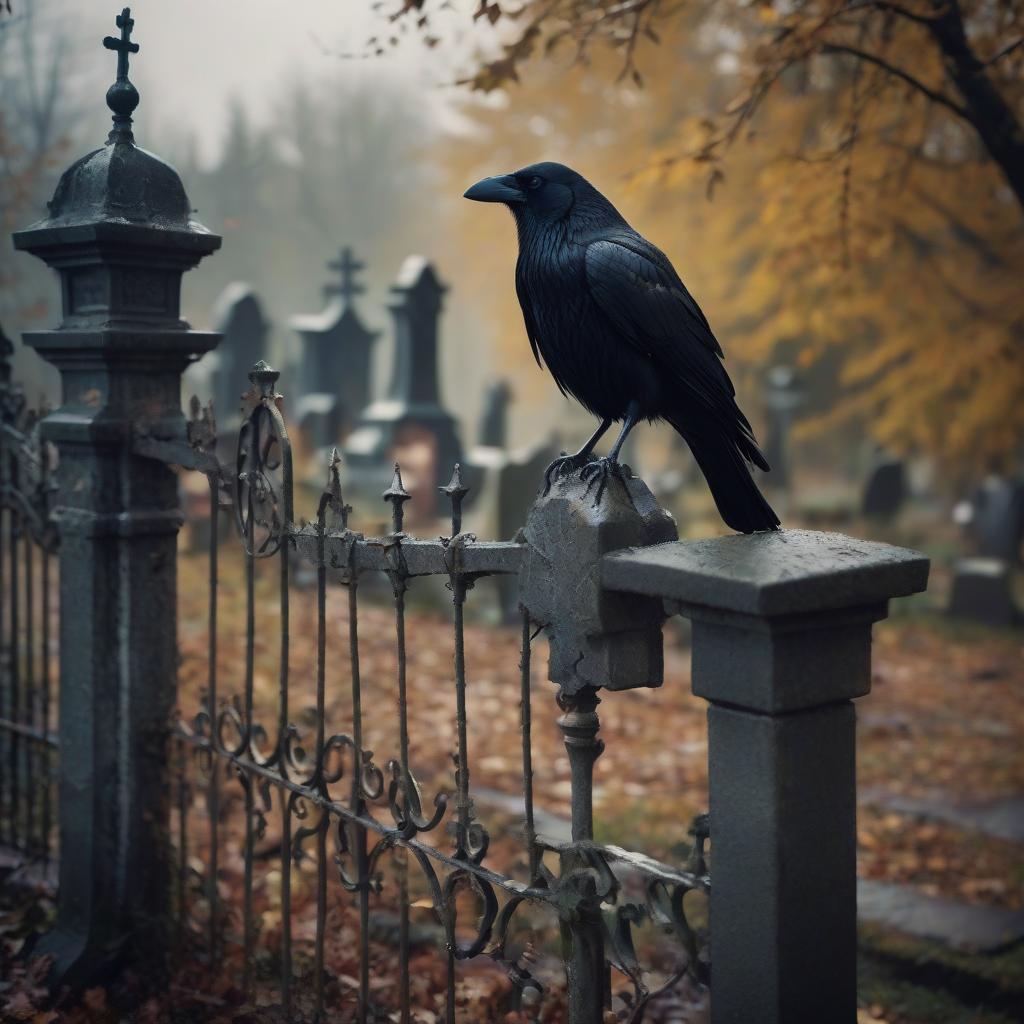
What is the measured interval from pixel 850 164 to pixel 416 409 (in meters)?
8.76

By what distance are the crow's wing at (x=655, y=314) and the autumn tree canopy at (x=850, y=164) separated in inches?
63.1

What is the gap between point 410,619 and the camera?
377 inches

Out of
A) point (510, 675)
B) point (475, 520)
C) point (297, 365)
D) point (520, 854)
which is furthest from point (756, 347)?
point (297, 365)

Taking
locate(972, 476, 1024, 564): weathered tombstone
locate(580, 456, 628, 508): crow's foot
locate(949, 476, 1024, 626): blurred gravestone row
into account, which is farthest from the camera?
locate(972, 476, 1024, 564): weathered tombstone

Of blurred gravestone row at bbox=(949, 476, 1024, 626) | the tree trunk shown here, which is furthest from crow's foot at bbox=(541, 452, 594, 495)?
blurred gravestone row at bbox=(949, 476, 1024, 626)

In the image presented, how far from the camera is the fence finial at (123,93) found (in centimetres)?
331

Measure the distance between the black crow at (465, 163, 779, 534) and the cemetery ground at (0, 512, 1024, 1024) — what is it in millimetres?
708

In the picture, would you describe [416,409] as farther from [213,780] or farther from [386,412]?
[213,780]

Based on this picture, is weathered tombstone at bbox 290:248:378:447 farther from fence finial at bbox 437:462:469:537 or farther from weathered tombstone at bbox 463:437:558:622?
fence finial at bbox 437:462:469:537

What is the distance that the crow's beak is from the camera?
8.35 feet

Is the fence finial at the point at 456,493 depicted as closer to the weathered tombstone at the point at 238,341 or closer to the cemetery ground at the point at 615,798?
the cemetery ground at the point at 615,798

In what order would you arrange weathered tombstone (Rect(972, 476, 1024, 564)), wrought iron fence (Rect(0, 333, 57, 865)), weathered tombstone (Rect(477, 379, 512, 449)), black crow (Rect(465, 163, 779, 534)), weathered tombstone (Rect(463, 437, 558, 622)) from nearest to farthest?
black crow (Rect(465, 163, 779, 534)) → wrought iron fence (Rect(0, 333, 57, 865)) → weathered tombstone (Rect(463, 437, 558, 622)) → weathered tombstone (Rect(972, 476, 1024, 564)) → weathered tombstone (Rect(477, 379, 512, 449))

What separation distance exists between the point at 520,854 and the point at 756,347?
769 cm

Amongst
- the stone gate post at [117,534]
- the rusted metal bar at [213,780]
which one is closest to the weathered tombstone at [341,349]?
the stone gate post at [117,534]
